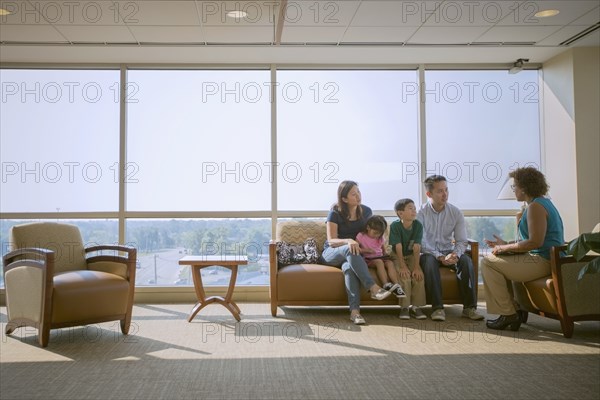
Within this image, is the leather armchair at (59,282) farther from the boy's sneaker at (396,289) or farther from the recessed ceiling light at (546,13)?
the recessed ceiling light at (546,13)

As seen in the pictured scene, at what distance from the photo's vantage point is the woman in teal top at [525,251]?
4352mm

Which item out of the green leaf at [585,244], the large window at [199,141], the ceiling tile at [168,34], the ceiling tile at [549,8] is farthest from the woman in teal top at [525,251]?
the ceiling tile at [168,34]

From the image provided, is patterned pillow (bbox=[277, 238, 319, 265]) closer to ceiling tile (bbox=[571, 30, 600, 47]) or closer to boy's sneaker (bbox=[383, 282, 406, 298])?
boy's sneaker (bbox=[383, 282, 406, 298])

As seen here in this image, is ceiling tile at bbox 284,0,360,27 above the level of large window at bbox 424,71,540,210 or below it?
above

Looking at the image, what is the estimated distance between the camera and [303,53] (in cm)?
617

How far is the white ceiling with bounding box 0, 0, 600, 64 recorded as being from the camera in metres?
4.86

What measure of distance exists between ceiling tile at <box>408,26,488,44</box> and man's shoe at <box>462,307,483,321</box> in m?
2.62

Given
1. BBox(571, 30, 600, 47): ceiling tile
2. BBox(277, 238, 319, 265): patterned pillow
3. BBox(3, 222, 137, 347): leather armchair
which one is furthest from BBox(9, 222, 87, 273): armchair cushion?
BBox(571, 30, 600, 47): ceiling tile

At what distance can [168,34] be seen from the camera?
5.54m

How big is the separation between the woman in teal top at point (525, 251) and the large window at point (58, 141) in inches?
163

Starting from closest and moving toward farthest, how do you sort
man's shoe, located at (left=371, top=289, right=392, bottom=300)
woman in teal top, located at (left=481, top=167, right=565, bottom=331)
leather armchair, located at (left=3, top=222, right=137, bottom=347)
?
leather armchair, located at (left=3, top=222, right=137, bottom=347)
woman in teal top, located at (left=481, top=167, right=565, bottom=331)
man's shoe, located at (left=371, top=289, right=392, bottom=300)

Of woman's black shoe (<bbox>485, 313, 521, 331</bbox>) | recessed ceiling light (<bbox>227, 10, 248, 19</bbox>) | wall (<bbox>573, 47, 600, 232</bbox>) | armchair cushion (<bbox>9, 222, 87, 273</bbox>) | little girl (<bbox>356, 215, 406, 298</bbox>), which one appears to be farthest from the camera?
wall (<bbox>573, 47, 600, 232</bbox>)

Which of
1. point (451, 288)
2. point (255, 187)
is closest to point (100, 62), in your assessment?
point (255, 187)

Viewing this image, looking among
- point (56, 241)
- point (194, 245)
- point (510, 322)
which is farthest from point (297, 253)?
point (56, 241)
